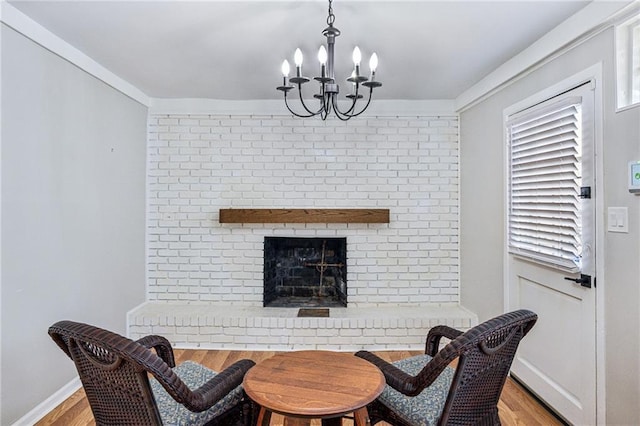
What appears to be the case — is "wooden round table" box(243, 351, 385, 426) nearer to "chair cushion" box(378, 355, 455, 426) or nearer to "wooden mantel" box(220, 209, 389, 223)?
"chair cushion" box(378, 355, 455, 426)

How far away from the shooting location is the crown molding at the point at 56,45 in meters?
2.01

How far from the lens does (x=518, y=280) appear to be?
105 inches

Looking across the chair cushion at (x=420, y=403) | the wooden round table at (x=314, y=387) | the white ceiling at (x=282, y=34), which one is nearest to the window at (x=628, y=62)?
the white ceiling at (x=282, y=34)

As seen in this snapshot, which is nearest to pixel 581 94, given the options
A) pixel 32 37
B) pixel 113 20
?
pixel 113 20

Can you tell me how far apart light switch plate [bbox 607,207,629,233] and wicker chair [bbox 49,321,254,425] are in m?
2.03

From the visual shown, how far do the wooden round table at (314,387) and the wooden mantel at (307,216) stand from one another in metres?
1.92

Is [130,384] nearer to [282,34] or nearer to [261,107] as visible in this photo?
[282,34]

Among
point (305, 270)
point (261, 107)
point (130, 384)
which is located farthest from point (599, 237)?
point (261, 107)

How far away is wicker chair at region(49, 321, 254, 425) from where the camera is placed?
1.29 metres

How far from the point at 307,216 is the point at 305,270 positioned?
64 centimetres

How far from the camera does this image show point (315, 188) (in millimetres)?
3762

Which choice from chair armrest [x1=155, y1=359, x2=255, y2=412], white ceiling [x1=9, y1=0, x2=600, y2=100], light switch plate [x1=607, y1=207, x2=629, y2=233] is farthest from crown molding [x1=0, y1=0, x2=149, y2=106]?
light switch plate [x1=607, y1=207, x2=629, y2=233]

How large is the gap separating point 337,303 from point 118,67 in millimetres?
2986

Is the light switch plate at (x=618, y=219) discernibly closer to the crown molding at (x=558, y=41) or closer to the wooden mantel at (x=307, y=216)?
the crown molding at (x=558, y=41)
